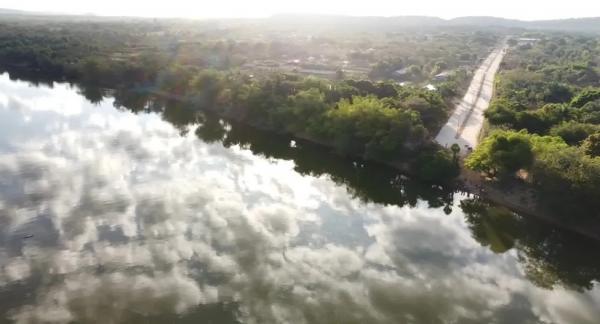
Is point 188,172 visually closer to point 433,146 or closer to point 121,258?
point 121,258

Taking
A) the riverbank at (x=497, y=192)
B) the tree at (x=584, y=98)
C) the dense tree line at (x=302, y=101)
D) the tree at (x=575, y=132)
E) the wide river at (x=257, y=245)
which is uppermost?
the tree at (x=584, y=98)

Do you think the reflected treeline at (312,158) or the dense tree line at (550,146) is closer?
the dense tree line at (550,146)

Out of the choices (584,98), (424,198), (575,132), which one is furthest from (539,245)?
(584,98)

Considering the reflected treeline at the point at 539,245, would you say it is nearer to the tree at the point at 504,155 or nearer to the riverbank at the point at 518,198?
the riverbank at the point at 518,198

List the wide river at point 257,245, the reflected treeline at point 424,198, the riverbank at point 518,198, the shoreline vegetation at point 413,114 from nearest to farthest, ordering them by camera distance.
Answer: the wide river at point 257,245
the reflected treeline at point 424,198
the riverbank at point 518,198
the shoreline vegetation at point 413,114

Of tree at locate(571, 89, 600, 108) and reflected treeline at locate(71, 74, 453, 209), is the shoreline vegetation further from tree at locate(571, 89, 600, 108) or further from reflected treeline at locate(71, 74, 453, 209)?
reflected treeline at locate(71, 74, 453, 209)

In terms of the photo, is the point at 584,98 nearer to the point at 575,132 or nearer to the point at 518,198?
the point at 575,132

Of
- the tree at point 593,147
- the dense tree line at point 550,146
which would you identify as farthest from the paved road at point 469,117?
the tree at point 593,147
